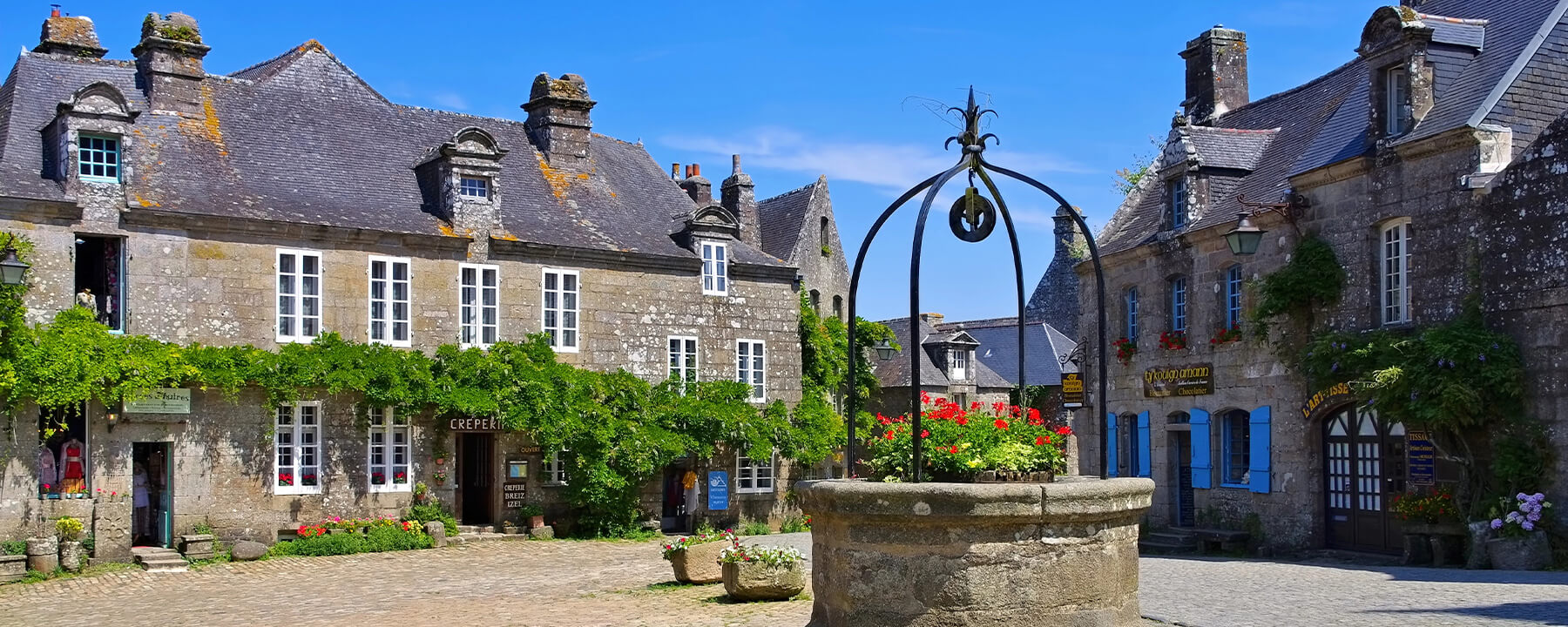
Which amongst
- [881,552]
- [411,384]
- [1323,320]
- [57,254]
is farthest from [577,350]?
[881,552]

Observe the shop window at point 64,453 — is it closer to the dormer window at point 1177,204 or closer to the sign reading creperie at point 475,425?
the sign reading creperie at point 475,425

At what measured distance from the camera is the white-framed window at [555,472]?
23.1m

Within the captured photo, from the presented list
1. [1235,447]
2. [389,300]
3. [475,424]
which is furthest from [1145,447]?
[389,300]

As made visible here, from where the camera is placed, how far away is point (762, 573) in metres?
13.4

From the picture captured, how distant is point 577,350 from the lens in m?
23.5

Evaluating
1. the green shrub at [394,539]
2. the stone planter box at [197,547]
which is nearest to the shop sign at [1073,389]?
the green shrub at [394,539]

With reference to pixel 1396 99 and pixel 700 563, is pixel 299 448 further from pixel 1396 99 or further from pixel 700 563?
pixel 1396 99

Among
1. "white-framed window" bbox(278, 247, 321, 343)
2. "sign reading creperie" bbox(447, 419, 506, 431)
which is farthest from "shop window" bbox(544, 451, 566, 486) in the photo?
"white-framed window" bbox(278, 247, 321, 343)

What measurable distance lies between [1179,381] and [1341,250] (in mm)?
3937

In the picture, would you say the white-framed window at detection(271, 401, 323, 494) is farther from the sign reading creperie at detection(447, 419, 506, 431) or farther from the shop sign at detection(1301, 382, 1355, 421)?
the shop sign at detection(1301, 382, 1355, 421)

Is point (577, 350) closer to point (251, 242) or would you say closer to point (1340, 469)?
point (251, 242)

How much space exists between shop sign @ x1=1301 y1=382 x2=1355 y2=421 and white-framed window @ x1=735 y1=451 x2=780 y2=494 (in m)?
9.47

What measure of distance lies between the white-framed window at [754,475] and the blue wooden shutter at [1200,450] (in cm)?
726

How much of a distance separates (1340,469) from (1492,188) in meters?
4.15
